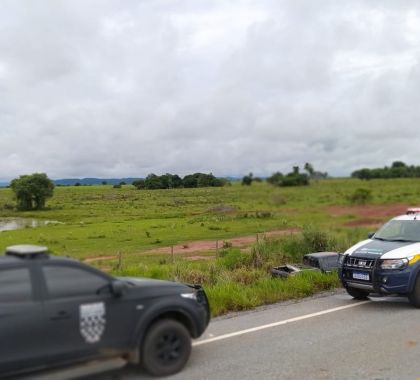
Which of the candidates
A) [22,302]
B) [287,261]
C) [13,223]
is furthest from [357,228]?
[22,302]

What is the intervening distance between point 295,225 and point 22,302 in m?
15.3

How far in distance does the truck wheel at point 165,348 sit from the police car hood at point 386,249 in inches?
200

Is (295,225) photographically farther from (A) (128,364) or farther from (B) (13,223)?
(A) (128,364)

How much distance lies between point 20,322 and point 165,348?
1794 millimetres

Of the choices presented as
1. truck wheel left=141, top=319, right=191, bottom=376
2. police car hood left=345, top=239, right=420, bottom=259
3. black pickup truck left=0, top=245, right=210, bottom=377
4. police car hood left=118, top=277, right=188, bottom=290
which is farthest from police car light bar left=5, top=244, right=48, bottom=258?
police car hood left=345, top=239, right=420, bottom=259

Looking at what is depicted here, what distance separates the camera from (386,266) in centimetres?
983

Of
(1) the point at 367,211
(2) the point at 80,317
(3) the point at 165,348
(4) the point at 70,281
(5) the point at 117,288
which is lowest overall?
(3) the point at 165,348

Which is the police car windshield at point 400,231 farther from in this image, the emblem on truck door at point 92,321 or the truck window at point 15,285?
the truck window at point 15,285

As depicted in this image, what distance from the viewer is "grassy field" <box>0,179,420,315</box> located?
15.5 m

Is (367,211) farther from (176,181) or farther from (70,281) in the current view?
(70,281)

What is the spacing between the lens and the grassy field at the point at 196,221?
50.9 ft

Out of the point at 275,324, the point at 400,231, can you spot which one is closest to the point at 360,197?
the point at 400,231

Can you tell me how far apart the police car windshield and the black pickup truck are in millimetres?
6043

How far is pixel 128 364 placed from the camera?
6496 mm
